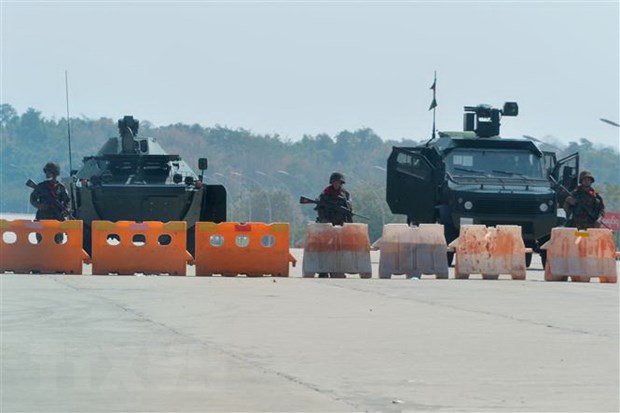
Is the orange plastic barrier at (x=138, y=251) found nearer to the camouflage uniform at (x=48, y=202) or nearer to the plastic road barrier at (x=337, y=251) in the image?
the plastic road barrier at (x=337, y=251)

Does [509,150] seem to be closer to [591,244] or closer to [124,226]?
[591,244]

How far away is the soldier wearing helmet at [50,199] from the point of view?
98.2 ft

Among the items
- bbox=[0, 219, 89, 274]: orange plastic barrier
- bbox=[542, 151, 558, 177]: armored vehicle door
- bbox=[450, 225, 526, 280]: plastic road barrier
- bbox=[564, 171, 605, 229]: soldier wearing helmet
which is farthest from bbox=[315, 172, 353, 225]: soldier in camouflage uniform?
bbox=[542, 151, 558, 177]: armored vehicle door

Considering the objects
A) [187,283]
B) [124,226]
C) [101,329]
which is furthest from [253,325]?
[124,226]

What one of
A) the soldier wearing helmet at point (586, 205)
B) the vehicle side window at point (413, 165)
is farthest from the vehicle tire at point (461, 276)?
the vehicle side window at point (413, 165)

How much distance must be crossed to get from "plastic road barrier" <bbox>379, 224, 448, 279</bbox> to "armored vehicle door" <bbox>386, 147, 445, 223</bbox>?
21.2 feet

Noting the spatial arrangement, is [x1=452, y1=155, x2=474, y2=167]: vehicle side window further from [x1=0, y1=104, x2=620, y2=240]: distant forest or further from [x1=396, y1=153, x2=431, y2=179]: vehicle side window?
[x1=0, y1=104, x2=620, y2=240]: distant forest

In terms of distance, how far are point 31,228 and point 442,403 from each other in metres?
16.0

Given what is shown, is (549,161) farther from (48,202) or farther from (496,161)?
(48,202)

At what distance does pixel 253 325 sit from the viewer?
57.2 feet

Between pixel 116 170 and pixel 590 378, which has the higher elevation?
pixel 116 170

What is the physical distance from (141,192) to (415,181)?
5.18m

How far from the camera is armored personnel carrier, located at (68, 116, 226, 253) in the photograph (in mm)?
33500

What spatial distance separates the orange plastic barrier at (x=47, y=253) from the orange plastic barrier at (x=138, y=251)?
0.83 ft
